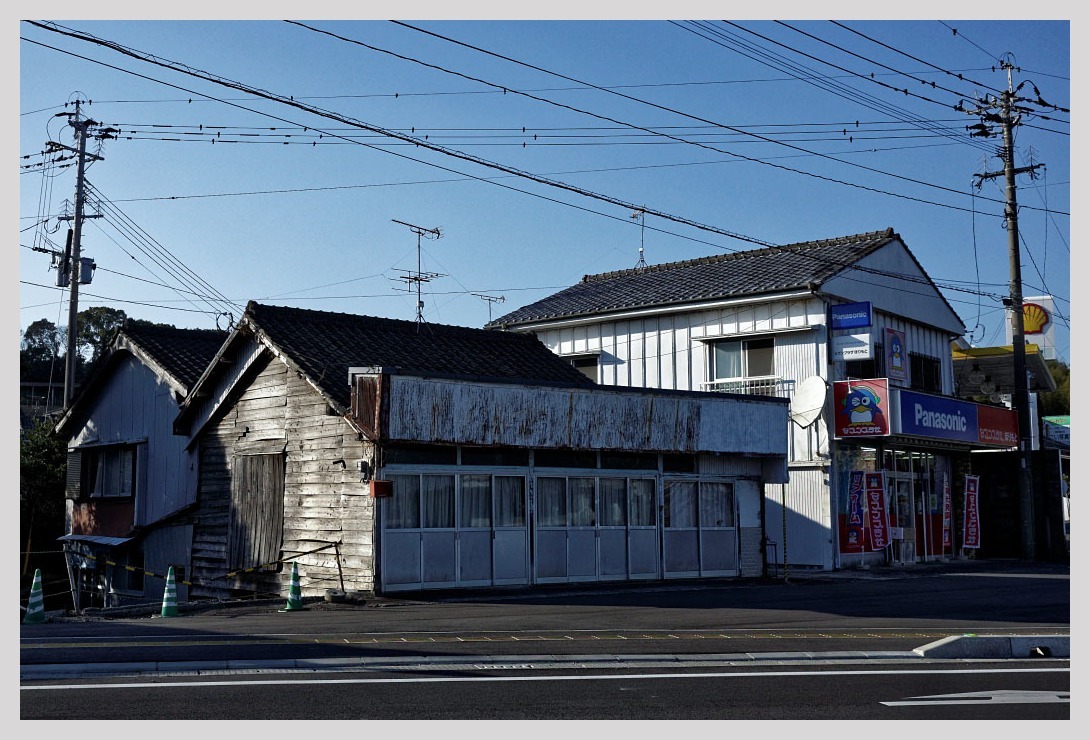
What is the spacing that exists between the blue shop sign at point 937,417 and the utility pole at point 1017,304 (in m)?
1.44

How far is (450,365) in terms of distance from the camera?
881 inches

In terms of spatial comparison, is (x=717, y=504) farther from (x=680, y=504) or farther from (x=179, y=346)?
(x=179, y=346)

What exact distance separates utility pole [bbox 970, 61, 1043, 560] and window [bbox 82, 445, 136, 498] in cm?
2267

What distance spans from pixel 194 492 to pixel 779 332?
571 inches

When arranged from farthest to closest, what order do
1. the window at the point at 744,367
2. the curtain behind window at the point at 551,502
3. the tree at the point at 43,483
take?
the tree at the point at 43,483
the window at the point at 744,367
the curtain behind window at the point at 551,502

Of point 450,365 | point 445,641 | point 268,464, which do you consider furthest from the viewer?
point 450,365

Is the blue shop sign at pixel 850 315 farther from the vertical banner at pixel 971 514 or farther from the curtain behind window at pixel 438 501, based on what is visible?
the curtain behind window at pixel 438 501

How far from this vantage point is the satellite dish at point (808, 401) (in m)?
25.0

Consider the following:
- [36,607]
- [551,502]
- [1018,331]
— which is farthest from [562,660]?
[1018,331]

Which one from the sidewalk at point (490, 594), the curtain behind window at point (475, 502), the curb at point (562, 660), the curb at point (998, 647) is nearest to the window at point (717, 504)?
the sidewalk at point (490, 594)

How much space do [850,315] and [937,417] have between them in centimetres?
412

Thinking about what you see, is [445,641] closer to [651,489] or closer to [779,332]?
[651,489]

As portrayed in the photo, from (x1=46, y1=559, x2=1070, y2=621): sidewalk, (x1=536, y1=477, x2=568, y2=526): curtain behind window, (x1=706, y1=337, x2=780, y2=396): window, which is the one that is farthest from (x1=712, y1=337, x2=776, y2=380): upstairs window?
(x1=536, y1=477, x2=568, y2=526): curtain behind window

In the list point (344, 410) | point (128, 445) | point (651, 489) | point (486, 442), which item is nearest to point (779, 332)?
point (651, 489)
